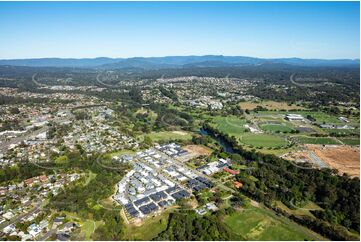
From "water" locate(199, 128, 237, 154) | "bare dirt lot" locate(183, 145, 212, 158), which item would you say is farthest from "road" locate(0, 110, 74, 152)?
"water" locate(199, 128, 237, 154)

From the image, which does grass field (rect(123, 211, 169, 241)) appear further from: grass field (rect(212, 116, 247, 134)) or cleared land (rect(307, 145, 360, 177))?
grass field (rect(212, 116, 247, 134))

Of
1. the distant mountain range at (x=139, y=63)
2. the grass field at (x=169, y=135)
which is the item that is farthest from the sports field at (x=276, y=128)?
the distant mountain range at (x=139, y=63)

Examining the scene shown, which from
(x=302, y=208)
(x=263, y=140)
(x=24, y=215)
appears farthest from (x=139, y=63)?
(x=302, y=208)

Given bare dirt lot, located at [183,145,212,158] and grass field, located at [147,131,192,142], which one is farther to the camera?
grass field, located at [147,131,192,142]

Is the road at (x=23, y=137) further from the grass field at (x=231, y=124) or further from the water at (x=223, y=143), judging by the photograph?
the grass field at (x=231, y=124)

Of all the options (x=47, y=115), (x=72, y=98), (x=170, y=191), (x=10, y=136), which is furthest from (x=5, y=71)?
(x=170, y=191)

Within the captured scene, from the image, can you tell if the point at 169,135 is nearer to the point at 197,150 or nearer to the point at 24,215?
the point at 197,150
